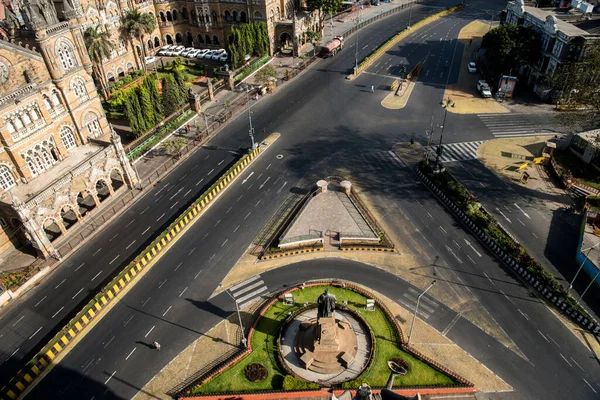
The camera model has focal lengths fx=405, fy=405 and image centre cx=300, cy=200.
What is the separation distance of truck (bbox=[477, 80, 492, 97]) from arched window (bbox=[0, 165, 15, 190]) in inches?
3717

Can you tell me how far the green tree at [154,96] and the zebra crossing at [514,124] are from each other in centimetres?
6773

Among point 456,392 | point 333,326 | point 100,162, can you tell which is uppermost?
point 100,162

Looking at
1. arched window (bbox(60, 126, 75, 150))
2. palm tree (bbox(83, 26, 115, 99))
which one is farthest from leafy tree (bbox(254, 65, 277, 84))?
arched window (bbox(60, 126, 75, 150))

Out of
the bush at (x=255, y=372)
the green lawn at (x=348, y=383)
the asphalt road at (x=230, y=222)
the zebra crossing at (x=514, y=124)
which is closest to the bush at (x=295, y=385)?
the green lawn at (x=348, y=383)

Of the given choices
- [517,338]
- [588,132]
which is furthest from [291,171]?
[588,132]

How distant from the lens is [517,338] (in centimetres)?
4712

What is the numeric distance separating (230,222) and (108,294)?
2003cm

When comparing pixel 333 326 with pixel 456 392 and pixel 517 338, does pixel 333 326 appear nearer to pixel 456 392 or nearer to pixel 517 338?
pixel 456 392

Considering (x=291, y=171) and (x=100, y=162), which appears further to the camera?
(x=291, y=171)

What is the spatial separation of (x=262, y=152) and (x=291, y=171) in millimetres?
8664

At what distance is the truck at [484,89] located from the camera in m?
94.2

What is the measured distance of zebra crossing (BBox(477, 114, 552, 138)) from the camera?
82438mm

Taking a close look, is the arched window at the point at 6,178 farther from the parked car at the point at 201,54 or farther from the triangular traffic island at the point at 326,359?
the parked car at the point at 201,54

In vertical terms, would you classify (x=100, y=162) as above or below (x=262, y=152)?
above
